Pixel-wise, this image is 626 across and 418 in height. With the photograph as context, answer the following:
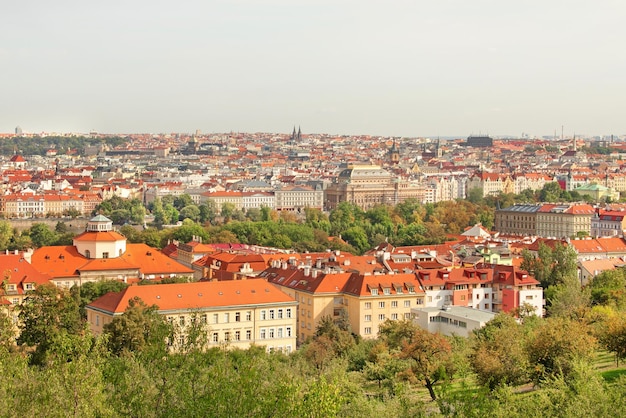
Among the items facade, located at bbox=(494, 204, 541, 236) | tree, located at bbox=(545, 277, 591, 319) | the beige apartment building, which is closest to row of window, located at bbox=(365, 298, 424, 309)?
the beige apartment building

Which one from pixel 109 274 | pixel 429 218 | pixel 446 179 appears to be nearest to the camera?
pixel 109 274

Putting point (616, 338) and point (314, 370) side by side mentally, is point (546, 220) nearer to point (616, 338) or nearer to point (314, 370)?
point (616, 338)

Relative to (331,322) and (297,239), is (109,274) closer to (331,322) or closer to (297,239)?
(331,322)

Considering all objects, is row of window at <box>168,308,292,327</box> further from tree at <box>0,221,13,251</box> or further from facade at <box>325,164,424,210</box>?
facade at <box>325,164,424,210</box>

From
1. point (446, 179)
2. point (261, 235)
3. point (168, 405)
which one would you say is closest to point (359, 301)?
point (168, 405)

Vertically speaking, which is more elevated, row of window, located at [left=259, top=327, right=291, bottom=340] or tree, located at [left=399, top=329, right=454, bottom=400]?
tree, located at [left=399, top=329, right=454, bottom=400]
